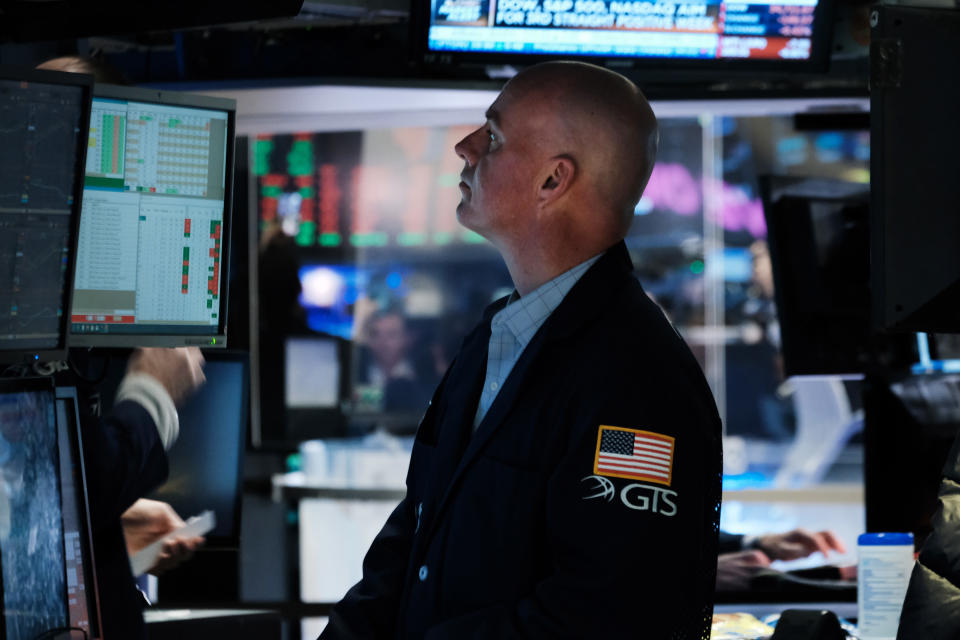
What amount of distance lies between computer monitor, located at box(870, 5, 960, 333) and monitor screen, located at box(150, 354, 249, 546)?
1.32 meters

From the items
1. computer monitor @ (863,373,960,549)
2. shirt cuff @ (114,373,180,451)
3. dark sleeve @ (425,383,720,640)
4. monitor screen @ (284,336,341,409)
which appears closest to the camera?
dark sleeve @ (425,383,720,640)

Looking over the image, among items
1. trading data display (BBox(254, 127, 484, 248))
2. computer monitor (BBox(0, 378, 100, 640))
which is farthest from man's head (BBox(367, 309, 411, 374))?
computer monitor (BBox(0, 378, 100, 640))

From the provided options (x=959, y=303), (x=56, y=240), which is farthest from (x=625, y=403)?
(x=56, y=240)

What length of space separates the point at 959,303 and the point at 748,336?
5.39 meters

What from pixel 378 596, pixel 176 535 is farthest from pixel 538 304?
pixel 176 535

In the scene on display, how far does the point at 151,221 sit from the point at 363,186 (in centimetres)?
434

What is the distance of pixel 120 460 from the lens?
1949 millimetres

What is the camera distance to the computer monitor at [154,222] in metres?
1.79

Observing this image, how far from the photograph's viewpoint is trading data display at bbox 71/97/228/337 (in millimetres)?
→ 1794

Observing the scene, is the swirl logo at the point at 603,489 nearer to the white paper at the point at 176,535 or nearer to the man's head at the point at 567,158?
the man's head at the point at 567,158

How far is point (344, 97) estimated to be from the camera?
305 centimetres

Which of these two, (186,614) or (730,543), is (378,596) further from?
Result: (730,543)

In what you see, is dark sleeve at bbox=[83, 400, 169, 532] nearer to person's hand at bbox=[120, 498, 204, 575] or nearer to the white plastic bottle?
person's hand at bbox=[120, 498, 204, 575]

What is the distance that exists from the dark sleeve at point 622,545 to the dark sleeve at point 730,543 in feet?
4.83
